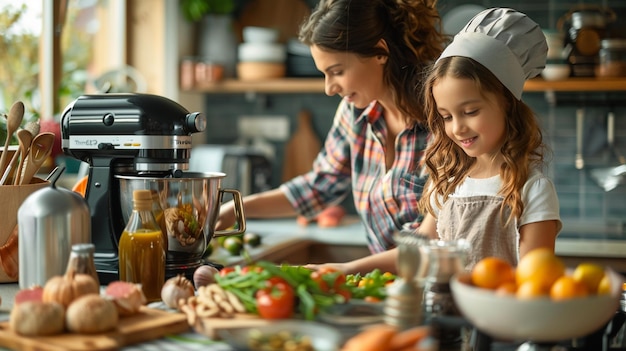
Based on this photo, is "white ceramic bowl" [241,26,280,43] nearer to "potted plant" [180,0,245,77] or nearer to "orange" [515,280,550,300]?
"potted plant" [180,0,245,77]

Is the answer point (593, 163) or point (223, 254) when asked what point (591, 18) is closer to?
point (593, 163)

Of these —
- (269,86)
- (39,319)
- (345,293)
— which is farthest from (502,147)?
(269,86)

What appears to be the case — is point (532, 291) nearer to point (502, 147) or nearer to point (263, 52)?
point (502, 147)

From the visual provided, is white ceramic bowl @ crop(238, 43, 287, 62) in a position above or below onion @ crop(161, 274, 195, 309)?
above

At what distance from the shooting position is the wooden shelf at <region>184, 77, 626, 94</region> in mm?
3479

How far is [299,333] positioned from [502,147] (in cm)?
80

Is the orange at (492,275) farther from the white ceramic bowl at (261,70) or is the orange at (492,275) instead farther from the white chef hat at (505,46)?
the white ceramic bowl at (261,70)

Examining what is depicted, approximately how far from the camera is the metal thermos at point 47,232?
1.51m

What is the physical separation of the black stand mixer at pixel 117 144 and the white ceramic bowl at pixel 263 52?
7.10 ft

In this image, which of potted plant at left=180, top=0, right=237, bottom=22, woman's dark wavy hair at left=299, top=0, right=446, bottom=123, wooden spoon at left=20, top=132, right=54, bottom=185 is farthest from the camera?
potted plant at left=180, top=0, right=237, bottom=22

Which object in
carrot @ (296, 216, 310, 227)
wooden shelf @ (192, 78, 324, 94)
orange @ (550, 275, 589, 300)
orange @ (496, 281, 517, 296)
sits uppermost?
wooden shelf @ (192, 78, 324, 94)

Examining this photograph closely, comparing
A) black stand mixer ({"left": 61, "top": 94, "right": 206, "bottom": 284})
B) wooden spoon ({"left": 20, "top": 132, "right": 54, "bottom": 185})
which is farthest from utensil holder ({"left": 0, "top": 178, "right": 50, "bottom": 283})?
black stand mixer ({"left": 61, "top": 94, "right": 206, "bottom": 284})

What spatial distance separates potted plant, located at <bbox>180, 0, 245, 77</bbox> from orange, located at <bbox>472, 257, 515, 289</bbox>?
10.0 feet

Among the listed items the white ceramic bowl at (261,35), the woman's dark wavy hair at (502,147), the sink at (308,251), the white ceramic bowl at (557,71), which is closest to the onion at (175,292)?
the woman's dark wavy hair at (502,147)
